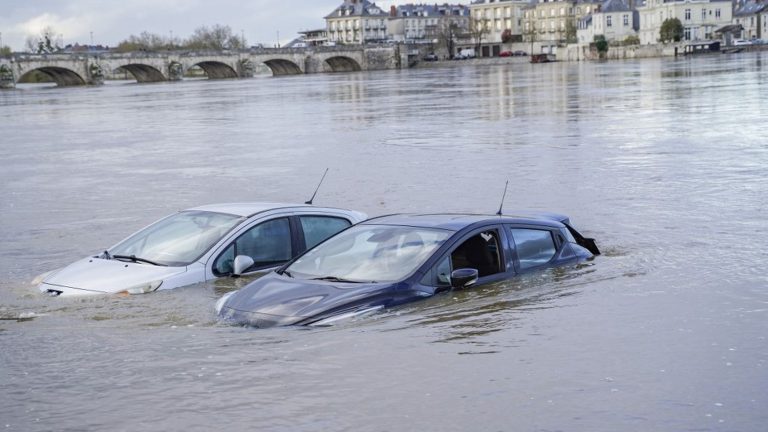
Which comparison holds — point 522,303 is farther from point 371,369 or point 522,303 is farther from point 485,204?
point 485,204

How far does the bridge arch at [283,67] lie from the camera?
16075 cm

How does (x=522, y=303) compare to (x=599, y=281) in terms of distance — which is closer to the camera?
(x=522, y=303)

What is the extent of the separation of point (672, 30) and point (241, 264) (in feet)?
510

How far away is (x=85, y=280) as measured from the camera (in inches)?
418

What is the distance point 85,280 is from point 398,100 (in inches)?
1882

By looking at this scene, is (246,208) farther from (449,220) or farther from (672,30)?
(672,30)

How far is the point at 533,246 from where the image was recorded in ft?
33.7

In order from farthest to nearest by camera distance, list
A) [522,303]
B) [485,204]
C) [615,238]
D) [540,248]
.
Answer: [485,204] → [615,238] → [540,248] → [522,303]

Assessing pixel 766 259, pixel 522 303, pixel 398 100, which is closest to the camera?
pixel 522 303

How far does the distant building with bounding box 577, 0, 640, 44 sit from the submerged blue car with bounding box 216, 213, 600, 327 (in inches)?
6540

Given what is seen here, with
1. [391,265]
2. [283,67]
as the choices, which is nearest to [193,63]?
[283,67]

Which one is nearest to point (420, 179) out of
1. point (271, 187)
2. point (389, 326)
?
point (271, 187)

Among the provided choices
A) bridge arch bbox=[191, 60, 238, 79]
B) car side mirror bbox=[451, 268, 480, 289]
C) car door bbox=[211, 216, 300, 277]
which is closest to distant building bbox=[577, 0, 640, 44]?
bridge arch bbox=[191, 60, 238, 79]

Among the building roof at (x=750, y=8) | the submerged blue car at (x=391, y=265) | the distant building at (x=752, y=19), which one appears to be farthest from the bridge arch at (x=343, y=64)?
the submerged blue car at (x=391, y=265)
